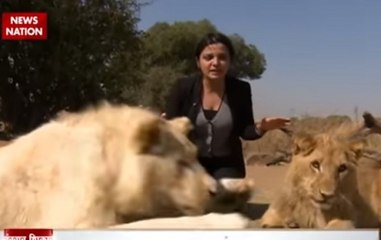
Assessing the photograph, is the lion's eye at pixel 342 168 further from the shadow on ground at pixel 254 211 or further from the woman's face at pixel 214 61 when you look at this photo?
the woman's face at pixel 214 61

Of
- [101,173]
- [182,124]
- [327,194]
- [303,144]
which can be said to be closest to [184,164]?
[182,124]

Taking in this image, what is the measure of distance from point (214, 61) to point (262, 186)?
0.40 m

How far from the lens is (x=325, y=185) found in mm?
2900

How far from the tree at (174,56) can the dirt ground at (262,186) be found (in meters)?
0.28

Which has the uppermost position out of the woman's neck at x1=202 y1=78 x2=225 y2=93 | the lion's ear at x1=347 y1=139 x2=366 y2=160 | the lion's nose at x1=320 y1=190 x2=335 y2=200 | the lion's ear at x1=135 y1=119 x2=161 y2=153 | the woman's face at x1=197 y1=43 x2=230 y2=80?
the woman's face at x1=197 y1=43 x2=230 y2=80

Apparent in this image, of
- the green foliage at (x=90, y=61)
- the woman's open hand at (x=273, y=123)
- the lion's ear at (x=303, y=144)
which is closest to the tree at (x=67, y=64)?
the green foliage at (x=90, y=61)

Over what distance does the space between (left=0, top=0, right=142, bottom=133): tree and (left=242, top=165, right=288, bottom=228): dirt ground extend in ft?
1.41

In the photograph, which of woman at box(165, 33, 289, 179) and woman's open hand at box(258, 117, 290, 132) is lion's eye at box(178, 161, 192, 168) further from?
woman's open hand at box(258, 117, 290, 132)

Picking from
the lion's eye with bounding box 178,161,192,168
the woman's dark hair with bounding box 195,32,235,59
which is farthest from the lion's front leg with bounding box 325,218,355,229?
the woman's dark hair with bounding box 195,32,235,59

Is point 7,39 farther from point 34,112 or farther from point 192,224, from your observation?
point 192,224

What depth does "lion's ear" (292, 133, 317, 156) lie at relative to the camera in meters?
2.83

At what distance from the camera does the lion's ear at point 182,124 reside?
9.12 ft

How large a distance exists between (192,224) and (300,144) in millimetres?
407

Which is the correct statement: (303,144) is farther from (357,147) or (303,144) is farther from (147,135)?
(147,135)
